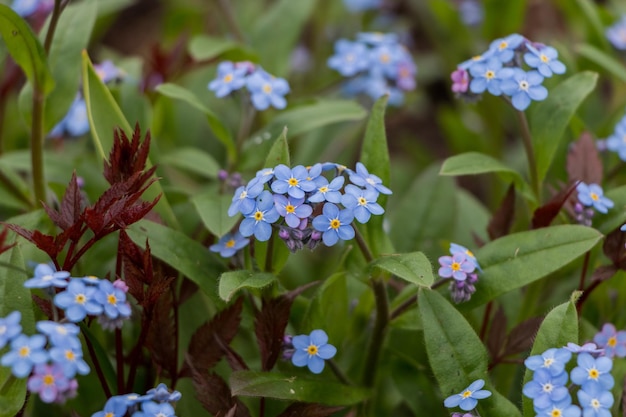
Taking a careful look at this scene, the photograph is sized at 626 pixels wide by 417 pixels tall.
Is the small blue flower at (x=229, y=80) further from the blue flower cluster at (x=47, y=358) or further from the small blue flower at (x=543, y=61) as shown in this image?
the blue flower cluster at (x=47, y=358)

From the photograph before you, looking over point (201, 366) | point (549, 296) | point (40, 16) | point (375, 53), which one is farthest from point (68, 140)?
point (549, 296)

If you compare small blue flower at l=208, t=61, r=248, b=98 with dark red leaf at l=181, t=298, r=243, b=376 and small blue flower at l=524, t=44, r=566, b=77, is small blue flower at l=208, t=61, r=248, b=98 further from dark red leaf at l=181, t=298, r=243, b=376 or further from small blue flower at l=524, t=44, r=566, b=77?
small blue flower at l=524, t=44, r=566, b=77

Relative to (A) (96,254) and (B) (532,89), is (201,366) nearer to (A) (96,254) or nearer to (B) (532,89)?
(A) (96,254)

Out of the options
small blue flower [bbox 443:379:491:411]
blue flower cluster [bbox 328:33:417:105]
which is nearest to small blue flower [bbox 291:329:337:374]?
small blue flower [bbox 443:379:491:411]

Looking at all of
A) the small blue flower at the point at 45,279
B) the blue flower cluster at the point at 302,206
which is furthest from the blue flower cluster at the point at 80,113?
the small blue flower at the point at 45,279

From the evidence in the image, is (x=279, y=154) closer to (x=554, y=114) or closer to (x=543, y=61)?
(x=543, y=61)

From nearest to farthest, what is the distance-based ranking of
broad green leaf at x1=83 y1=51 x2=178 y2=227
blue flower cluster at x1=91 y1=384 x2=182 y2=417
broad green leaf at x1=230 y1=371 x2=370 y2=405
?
blue flower cluster at x1=91 y1=384 x2=182 y2=417, broad green leaf at x1=230 y1=371 x2=370 y2=405, broad green leaf at x1=83 y1=51 x2=178 y2=227

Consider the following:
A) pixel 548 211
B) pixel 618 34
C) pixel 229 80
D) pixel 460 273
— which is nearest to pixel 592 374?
pixel 460 273
